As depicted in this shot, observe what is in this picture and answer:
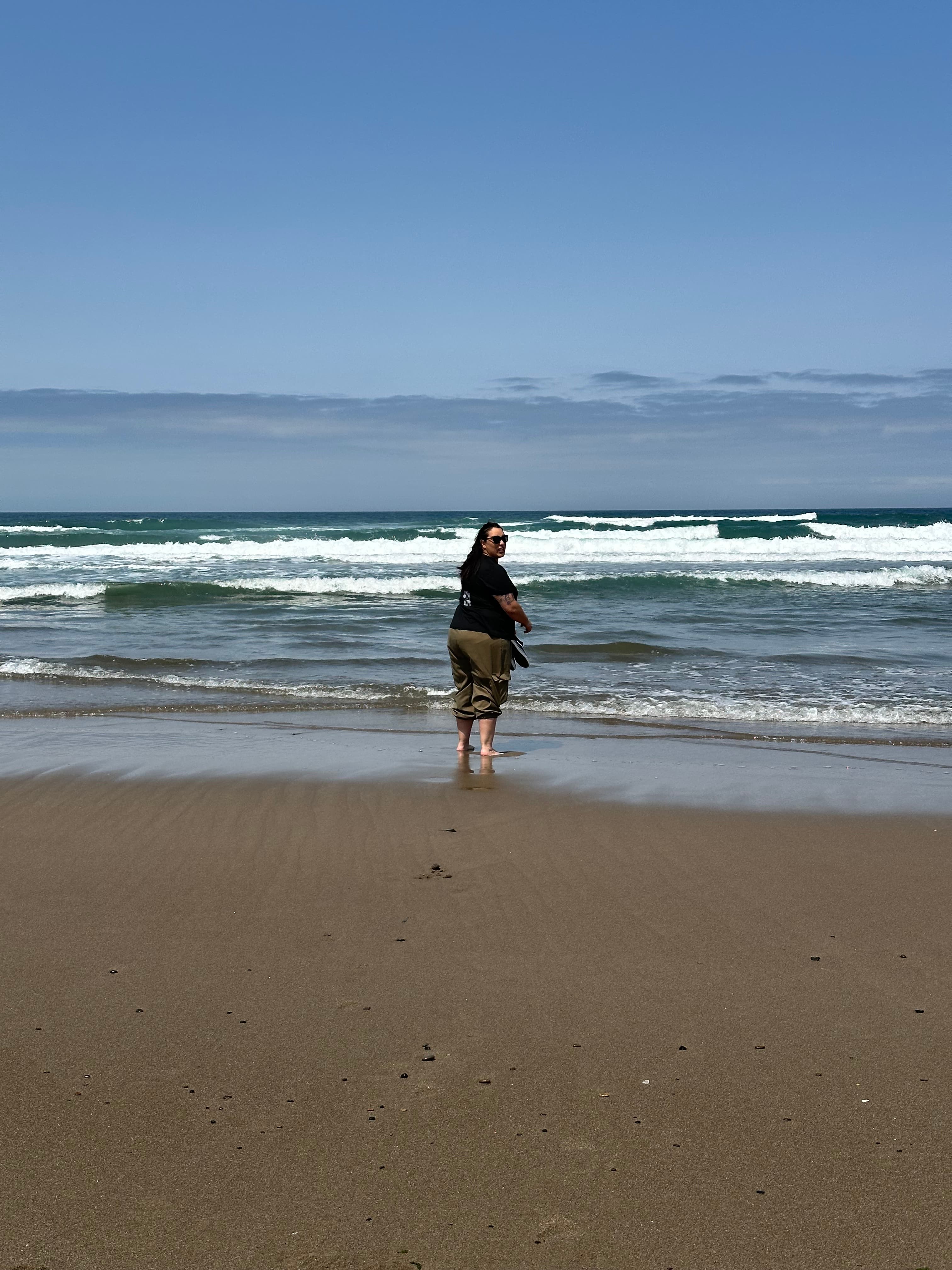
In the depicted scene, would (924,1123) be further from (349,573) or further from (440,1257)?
(349,573)

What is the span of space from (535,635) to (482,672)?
6845 mm

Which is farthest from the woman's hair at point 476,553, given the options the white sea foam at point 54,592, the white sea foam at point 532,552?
the white sea foam at point 532,552

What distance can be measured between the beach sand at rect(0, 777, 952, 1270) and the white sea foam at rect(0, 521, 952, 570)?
2510 centimetres

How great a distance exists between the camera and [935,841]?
517cm

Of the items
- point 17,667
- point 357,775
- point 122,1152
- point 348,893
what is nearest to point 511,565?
point 17,667

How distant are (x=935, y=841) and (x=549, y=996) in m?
2.71

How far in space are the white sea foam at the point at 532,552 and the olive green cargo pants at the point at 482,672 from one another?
72.4 ft

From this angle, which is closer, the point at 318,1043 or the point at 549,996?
the point at 318,1043

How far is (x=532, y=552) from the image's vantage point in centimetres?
3644

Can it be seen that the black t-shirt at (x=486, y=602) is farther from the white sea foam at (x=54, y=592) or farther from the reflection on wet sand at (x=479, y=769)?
the white sea foam at (x=54, y=592)

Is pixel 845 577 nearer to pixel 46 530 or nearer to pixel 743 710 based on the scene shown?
pixel 743 710

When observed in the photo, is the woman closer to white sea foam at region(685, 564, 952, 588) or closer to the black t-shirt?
the black t-shirt

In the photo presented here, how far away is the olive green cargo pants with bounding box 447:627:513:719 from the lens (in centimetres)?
735

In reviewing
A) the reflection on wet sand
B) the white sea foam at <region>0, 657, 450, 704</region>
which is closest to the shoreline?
the reflection on wet sand
